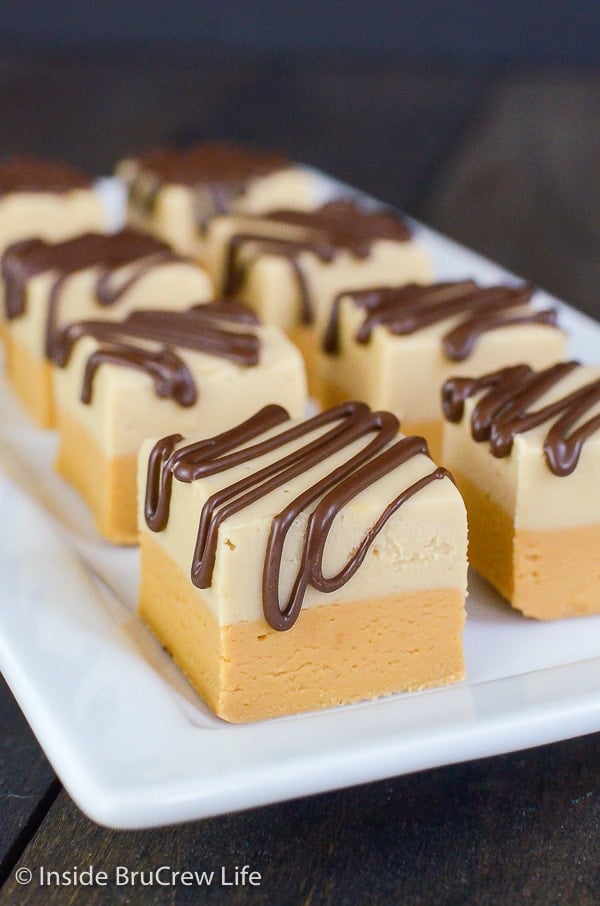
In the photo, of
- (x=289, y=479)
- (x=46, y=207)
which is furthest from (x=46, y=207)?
(x=289, y=479)

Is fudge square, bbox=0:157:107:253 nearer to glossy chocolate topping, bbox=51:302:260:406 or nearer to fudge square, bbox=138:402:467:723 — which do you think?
glossy chocolate topping, bbox=51:302:260:406

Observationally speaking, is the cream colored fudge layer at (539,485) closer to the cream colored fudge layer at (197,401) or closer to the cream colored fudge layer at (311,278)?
the cream colored fudge layer at (197,401)

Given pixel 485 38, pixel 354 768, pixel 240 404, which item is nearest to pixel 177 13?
pixel 485 38

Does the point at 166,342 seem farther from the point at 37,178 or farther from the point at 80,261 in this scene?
the point at 37,178

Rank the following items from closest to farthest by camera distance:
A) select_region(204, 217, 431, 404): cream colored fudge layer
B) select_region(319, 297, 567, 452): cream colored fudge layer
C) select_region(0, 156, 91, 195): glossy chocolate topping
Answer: select_region(319, 297, 567, 452): cream colored fudge layer, select_region(204, 217, 431, 404): cream colored fudge layer, select_region(0, 156, 91, 195): glossy chocolate topping

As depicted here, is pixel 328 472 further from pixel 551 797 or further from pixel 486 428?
pixel 551 797

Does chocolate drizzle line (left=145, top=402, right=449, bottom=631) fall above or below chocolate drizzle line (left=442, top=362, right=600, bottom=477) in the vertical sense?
below

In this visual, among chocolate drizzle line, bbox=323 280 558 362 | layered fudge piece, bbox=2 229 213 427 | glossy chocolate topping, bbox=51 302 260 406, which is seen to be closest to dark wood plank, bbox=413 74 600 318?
chocolate drizzle line, bbox=323 280 558 362
